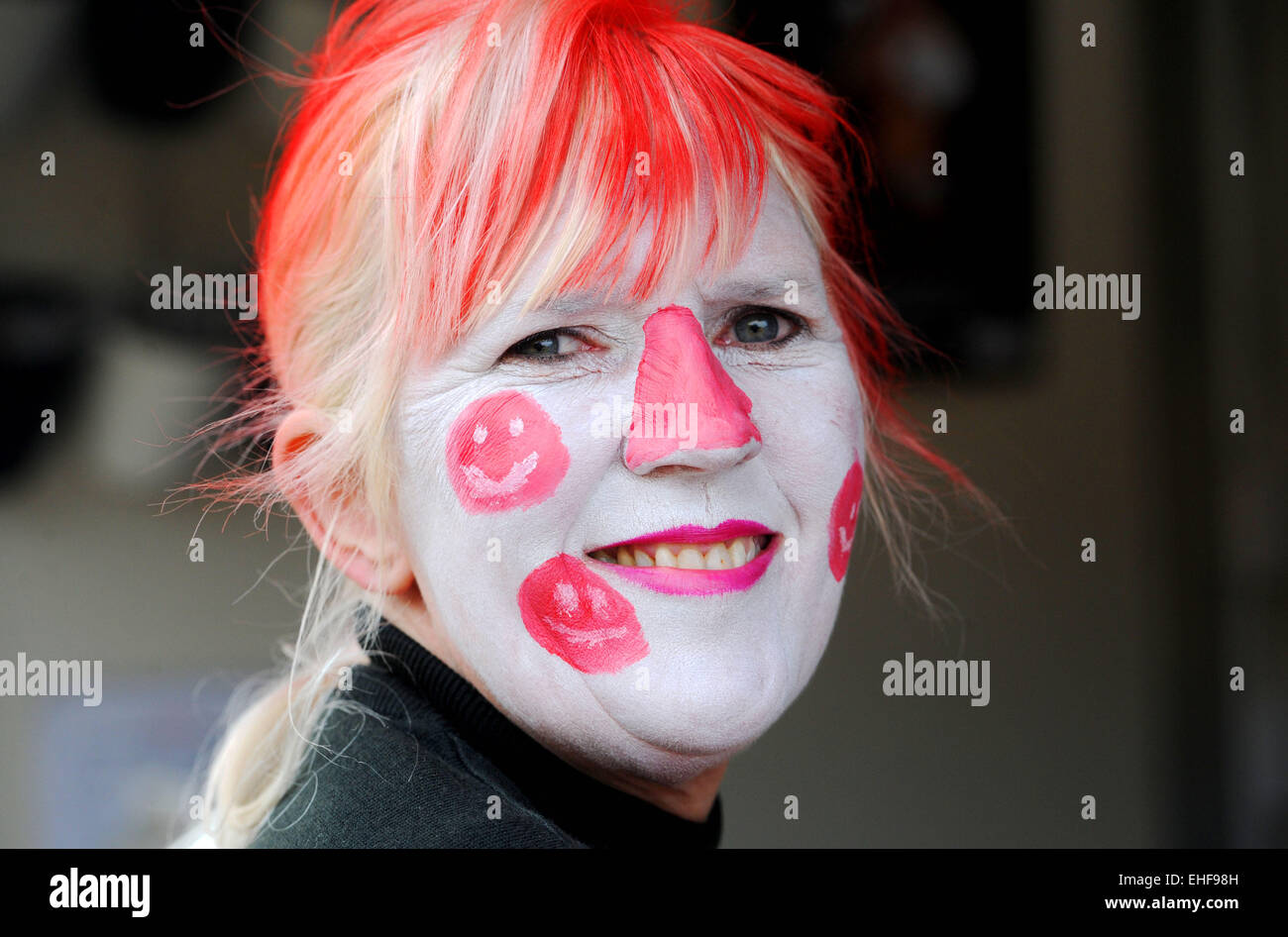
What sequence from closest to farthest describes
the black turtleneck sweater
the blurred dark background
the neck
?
the black turtleneck sweater < the neck < the blurred dark background

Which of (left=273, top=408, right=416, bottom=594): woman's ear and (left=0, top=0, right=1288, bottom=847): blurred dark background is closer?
(left=273, top=408, right=416, bottom=594): woman's ear

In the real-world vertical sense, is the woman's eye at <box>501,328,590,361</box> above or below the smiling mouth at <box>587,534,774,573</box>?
above

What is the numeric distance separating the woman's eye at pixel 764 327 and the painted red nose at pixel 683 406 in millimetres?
99

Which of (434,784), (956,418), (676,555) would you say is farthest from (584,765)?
(956,418)

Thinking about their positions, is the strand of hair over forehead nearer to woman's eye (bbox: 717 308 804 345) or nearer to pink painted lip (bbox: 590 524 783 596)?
woman's eye (bbox: 717 308 804 345)

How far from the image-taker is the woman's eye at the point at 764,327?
1.56 metres

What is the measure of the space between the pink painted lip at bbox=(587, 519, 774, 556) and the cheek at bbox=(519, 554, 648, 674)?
0.04m

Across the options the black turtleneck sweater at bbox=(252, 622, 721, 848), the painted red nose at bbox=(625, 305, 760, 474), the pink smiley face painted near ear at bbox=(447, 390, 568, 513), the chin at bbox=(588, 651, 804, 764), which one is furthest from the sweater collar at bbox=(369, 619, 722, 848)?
the painted red nose at bbox=(625, 305, 760, 474)

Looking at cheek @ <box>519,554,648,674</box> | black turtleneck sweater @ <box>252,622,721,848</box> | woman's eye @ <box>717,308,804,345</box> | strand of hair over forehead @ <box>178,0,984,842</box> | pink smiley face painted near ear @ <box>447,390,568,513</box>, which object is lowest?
black turtleneck sweater @ <box>252,622,721,848</box>

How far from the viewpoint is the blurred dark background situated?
7.73 ft

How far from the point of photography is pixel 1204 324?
8.40ft

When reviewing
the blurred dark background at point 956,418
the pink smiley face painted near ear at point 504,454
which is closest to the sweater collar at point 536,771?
the pink smiley face painted near ear at point 504,454

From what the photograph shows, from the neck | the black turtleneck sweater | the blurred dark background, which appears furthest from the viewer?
the blurred dark background
